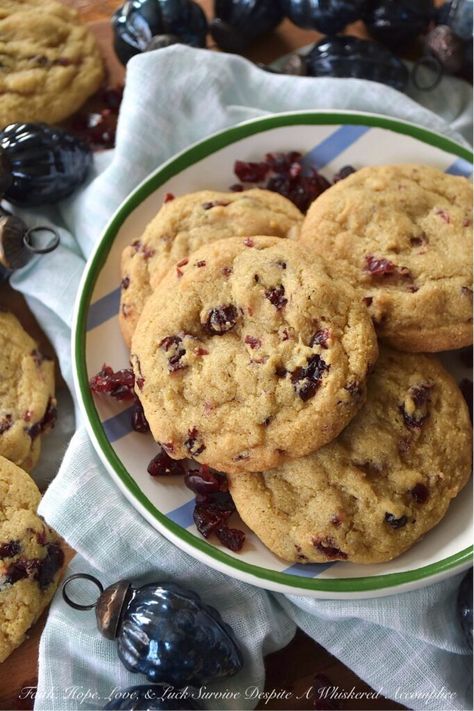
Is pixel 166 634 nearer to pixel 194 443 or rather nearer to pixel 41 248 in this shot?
pixel 194 443

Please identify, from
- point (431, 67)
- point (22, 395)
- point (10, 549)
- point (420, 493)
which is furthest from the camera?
point (431, 67)

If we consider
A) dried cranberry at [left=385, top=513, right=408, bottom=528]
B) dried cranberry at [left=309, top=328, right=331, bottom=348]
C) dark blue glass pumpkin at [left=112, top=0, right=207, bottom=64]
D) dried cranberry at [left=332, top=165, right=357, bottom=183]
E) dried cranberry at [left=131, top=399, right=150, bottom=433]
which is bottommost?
dried cranberry at [left=385, top=513, right=408, bottom=528]


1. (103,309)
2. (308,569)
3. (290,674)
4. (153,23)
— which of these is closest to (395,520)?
(308,569)

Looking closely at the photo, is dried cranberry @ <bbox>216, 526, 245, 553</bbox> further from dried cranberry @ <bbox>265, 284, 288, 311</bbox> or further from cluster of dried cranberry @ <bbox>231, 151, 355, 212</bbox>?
cluster of dried cranberry @ <bbox>231, 151, 355, 212</bbox>

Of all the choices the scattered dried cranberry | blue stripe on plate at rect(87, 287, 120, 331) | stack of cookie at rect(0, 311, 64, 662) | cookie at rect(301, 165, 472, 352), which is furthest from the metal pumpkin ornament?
cookie at rect(301, 165, 472, 352)

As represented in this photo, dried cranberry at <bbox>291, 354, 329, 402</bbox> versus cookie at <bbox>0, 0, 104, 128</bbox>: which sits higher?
cookie at <bbox>0, 0, 104, 128</bbox>

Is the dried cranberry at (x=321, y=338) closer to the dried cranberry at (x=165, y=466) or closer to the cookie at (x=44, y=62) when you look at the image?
the dried cranberry at (x=165, y=466)

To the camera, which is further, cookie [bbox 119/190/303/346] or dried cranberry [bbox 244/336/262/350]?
cookie [bbox 119/190/303/346]
